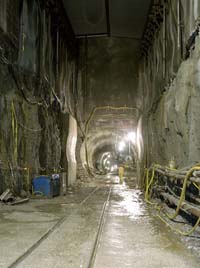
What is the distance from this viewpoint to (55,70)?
13.3 metres

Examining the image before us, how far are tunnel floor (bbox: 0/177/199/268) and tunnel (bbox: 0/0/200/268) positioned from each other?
20 mm

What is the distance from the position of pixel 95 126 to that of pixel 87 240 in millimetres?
13613

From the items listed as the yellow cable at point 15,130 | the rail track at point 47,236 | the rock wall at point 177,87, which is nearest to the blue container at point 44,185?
the yellow cable at point 15,130

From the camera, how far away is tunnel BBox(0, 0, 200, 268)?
4723 millimetres

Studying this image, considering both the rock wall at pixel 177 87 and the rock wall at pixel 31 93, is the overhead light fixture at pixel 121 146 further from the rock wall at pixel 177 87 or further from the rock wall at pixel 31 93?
the rock wall at pixel 177 87

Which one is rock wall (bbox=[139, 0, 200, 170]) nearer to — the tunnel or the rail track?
the tunnel

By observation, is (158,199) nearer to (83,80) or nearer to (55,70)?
(55,70)

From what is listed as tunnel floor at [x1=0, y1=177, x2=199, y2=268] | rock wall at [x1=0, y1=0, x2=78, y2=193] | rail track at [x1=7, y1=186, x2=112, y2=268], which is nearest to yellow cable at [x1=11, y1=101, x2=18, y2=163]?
rock wall at [x1=0, y1=0, x2=78, y2=193]

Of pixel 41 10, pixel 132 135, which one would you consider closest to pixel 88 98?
pixel 132 135

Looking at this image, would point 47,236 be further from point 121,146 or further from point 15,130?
point 121,146

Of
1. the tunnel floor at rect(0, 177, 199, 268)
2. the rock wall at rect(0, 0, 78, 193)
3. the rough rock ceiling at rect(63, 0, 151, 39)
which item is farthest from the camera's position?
the rough rock ceiling at rect(63, 0, 151, 39)

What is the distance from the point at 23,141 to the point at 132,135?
925 cm

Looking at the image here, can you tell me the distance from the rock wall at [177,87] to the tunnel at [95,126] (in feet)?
0.12

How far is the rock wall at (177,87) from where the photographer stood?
6.21 meters
